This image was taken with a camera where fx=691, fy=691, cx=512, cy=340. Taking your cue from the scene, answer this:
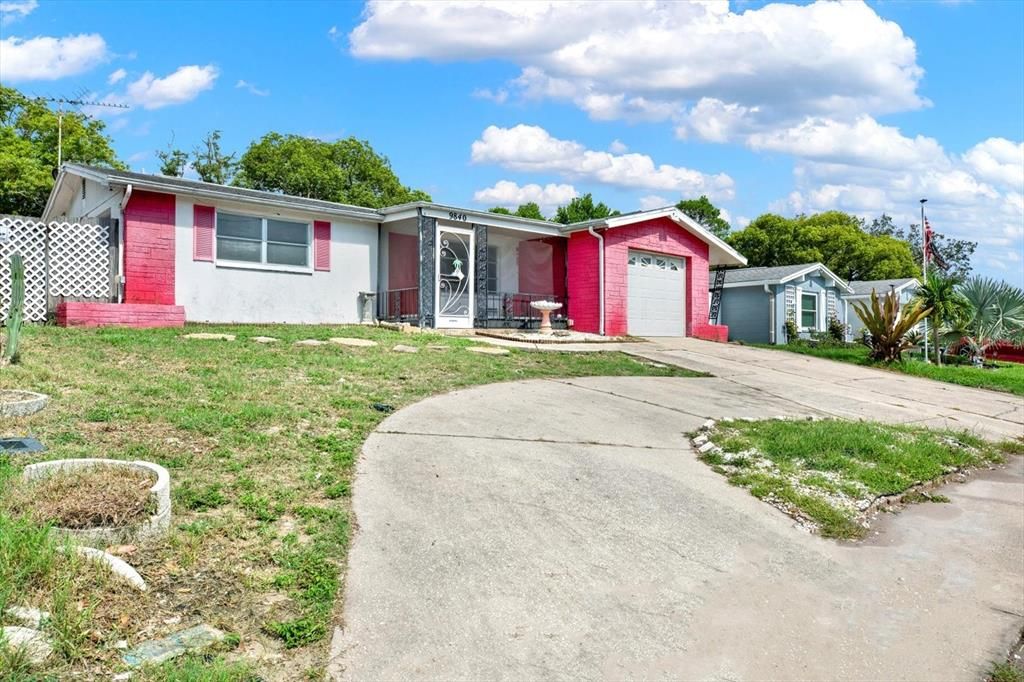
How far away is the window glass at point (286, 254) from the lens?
15.4 metres

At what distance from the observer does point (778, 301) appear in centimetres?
2625

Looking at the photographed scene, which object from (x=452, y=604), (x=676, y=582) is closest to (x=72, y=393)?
(x=452, y=604)

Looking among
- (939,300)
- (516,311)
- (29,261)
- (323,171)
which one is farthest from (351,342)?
(323,171)

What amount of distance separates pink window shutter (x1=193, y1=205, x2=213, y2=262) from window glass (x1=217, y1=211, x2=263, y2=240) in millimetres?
264

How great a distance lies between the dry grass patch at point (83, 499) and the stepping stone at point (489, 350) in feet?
27.7

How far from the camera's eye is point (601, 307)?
60.5 feet

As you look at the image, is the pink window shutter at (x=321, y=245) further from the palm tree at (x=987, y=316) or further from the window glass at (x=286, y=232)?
the palm tree at (x=987, y=316)

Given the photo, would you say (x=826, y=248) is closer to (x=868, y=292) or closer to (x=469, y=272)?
(x=868, y=292)

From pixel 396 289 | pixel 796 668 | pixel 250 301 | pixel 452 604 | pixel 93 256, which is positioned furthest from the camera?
pixel 396 289

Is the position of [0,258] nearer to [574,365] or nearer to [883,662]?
[574,365]

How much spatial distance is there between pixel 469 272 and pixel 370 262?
2462 millimetres

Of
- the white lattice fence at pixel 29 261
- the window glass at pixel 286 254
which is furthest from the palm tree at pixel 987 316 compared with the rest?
the white lattice fence at pixel 29 261

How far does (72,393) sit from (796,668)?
21.1 feet

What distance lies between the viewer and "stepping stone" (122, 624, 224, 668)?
8.90 ft
